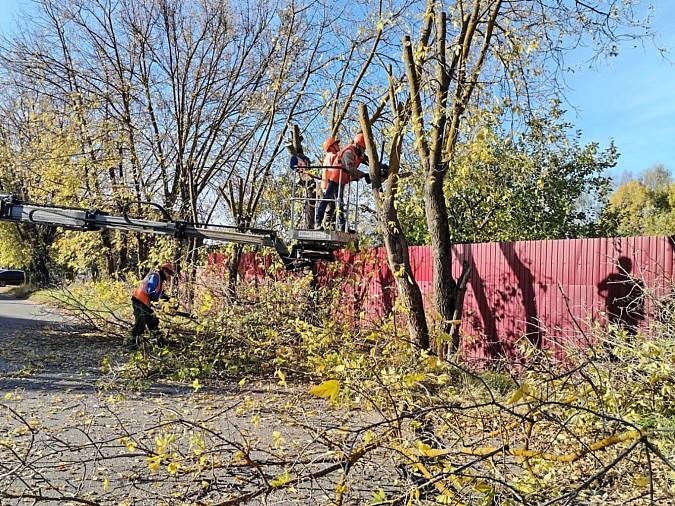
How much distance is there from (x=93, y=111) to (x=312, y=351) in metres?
9.95

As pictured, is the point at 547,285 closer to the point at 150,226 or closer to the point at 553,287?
the point at 553,287

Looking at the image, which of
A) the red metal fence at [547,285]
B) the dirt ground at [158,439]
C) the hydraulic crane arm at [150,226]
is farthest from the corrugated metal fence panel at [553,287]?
the dirt ground at [158,439]

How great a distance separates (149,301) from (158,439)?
20.8 ft

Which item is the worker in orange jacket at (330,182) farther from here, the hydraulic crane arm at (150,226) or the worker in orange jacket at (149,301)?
the worker in orange jacket at (149,301)

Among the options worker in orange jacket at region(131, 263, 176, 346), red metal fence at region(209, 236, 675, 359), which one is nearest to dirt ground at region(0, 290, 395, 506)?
worker in orange jacket at region(131, 263, 176, 346)

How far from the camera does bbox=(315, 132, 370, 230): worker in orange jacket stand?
26.3 ft

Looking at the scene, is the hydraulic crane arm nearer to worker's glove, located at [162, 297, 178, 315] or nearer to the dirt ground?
worker's glove, located at [162, 297, 178, 315]

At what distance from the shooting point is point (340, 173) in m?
7.97

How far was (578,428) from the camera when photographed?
4.22 metres

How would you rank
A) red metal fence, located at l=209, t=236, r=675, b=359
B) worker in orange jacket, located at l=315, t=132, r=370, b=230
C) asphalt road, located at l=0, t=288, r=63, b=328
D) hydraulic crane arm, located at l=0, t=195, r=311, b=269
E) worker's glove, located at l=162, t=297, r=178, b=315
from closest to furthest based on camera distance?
red metal fence, located at l=209, t=236, r=675, b=359
worker in orange jacket, located at l=315, t=132, r=370, b=230
hydraulic crane arm, located at l=0, t=195, r=311, b=269
worker's glove, located at l=162, t=297, r=178, b=315
asphalt road, located at l=0, t=288, r=63, b=328

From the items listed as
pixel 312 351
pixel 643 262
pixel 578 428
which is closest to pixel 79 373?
pixel 312 351

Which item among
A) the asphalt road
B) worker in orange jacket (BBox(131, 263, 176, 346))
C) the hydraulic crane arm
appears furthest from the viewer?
the asphalt road

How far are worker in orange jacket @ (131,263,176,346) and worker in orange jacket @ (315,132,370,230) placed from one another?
3.08m

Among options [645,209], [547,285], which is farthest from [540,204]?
[645,209]
